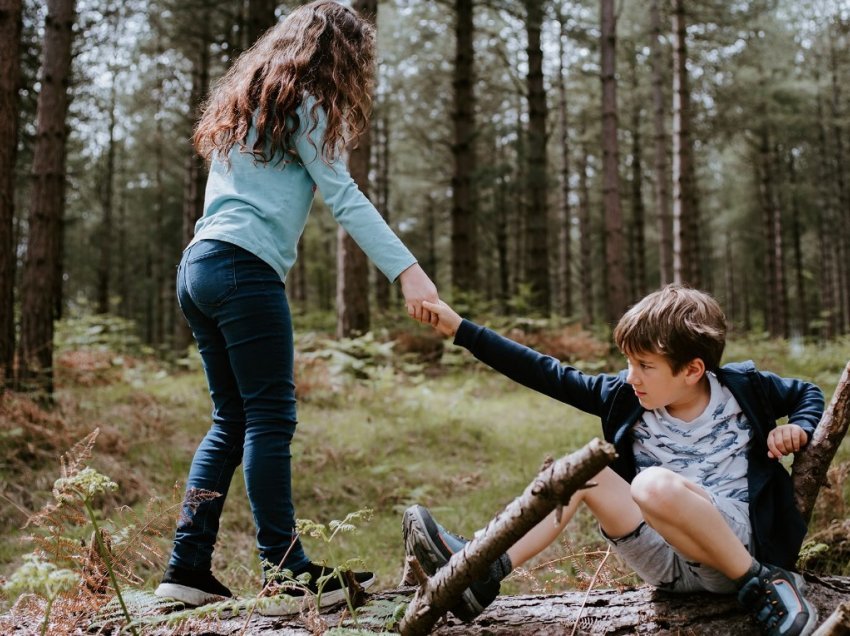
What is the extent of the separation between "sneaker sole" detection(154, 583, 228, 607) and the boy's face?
160 centimetres

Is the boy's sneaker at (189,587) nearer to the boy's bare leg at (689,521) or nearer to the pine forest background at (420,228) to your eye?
the pine forest background at (420,228)

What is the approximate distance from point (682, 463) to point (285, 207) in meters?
1.68

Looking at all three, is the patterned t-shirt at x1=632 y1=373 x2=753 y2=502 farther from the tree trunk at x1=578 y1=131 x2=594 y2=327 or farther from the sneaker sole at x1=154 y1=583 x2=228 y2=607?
the tree trunk at x1=578 y1=131 x2=594 y2=327

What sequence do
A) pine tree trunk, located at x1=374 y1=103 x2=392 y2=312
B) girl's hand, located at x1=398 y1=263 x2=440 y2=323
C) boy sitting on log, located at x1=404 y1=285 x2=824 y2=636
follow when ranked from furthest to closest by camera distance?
pine tree trunk, located at x1=374 y1=103 x2=392 y2=312, girl's hand, located at x1=398 y1=263 x2=440 y2=323, boy sitting on log, located at x1=404 y1=285 x2=824 y2=636

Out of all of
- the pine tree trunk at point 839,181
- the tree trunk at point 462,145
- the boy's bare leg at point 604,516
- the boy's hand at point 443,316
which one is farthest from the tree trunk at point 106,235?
the pine tree trunk at point 839,181

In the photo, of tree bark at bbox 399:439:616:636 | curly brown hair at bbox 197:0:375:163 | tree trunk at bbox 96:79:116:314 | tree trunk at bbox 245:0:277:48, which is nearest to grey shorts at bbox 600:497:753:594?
tree bark at bbox 399:439:616:636

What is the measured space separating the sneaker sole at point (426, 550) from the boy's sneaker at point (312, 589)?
0.23m

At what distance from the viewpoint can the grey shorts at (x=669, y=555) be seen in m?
2.14

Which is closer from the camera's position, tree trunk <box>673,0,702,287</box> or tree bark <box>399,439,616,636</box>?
tree bark <box>399,439,616,636</box>

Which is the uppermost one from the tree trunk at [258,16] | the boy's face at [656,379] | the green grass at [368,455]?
the tree trunk at [258,16]

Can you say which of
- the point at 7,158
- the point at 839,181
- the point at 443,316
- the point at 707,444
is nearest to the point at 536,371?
the point at 443,316

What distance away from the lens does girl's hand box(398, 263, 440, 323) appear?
92.8 inches

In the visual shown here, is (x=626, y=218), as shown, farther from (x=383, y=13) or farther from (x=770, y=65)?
(x=383, y=13)

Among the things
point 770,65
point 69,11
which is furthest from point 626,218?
point 69,11
